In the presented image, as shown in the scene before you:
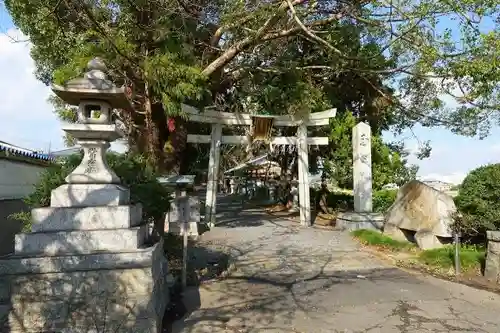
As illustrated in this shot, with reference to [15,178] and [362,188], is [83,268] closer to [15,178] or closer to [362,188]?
[15,178]

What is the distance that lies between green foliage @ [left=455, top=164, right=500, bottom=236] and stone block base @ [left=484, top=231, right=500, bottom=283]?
2.89ft

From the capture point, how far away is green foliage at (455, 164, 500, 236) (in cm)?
877

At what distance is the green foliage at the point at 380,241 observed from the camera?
10.9 metres

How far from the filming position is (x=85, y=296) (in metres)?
5.07

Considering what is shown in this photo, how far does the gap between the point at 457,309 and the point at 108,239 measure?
4917mm

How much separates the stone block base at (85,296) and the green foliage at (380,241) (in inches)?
291

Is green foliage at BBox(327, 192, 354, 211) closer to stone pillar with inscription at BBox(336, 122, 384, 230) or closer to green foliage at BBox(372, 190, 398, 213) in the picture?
green foliage at BBox(372, 190, 398, 213)

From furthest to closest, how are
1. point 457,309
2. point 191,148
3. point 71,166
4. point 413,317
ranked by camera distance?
1. point 191,148
2. point 71,166
3. point 457,309
4. point 413,317

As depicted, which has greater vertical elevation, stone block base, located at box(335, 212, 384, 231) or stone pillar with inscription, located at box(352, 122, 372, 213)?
stone pillar with inscription, located at box(352, 122, 372, 213)

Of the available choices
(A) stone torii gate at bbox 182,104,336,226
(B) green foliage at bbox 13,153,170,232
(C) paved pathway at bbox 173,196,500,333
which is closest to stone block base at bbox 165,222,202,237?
(A) stone torii gate at bbox 182,104,336,226

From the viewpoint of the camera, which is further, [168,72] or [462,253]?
[168,72]

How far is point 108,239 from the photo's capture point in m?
5.34

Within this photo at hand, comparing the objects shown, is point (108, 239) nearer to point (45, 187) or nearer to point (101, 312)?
point (101, 312)

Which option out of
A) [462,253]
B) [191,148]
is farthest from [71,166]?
[191,148]
